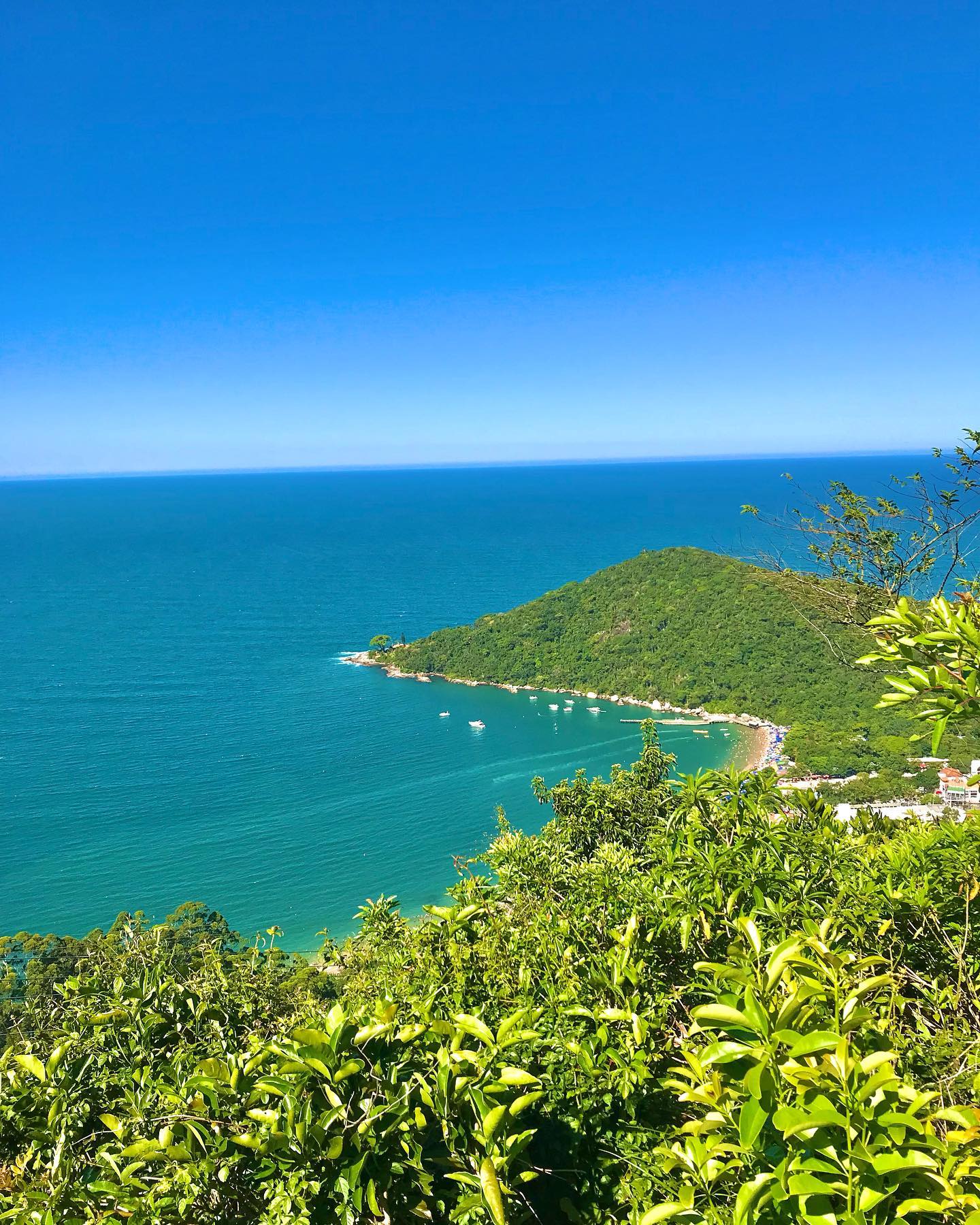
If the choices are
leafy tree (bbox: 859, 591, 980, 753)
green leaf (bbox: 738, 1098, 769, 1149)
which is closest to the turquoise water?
leafy tree (bbox: 859, 591, 980, 753)

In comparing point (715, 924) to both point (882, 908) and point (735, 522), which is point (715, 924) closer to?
point (882, 908)

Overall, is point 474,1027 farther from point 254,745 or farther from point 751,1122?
point 254,745

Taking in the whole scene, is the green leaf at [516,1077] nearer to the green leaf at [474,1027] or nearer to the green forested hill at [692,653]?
the green leaf at [474,1027]

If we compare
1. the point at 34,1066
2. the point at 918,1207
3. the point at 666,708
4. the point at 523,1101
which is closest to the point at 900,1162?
the point at 918,1207

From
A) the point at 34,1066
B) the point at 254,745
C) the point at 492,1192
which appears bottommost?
the point at 254,745

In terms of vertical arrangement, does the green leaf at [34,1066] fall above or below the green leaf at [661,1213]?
below

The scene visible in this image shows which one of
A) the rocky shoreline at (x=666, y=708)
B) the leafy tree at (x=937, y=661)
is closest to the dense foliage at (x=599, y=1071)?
the leafy tree at (x=937, y=661)

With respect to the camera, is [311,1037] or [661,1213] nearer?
[661,1213]
